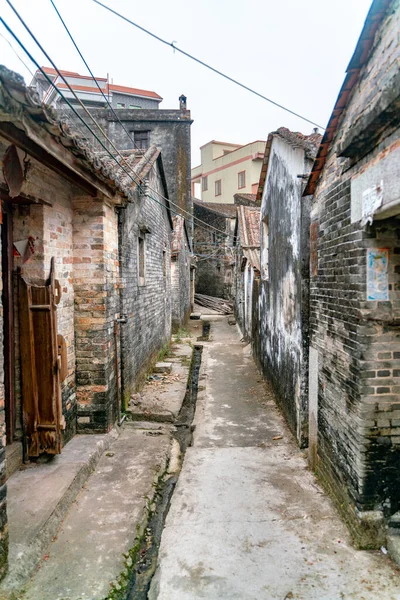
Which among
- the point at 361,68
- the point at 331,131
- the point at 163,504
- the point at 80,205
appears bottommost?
the point at 163,504

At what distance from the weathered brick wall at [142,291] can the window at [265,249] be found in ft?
8.43

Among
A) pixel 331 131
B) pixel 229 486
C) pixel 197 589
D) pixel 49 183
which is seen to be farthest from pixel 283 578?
pixel 49 183

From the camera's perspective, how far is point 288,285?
5949 mm

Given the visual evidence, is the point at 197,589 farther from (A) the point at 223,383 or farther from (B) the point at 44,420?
(A) the point at 223,383

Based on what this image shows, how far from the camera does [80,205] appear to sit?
506 centimetres

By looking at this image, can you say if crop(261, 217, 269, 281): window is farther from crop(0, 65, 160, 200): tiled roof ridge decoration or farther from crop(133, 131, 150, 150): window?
crop(133, 131, 150, 150): window

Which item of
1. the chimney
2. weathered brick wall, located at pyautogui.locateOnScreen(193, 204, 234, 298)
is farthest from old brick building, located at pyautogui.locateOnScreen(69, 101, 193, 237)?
weathered brick wall, located at pyautogui.locateOnScreen(193, 204, 234, 298)

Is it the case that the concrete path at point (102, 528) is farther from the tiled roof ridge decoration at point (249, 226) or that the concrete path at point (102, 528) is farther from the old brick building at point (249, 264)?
the tiled roof ridge decoration at point (249, 226)

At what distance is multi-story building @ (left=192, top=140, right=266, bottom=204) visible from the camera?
1225 inches

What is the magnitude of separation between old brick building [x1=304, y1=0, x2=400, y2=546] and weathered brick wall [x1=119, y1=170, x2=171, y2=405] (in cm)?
349

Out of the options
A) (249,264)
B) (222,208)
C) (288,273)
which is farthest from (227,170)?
(288,273)

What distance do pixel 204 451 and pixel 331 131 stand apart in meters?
4.01

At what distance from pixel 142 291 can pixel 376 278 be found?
5.60 m

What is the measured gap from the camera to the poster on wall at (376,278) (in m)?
3.03
